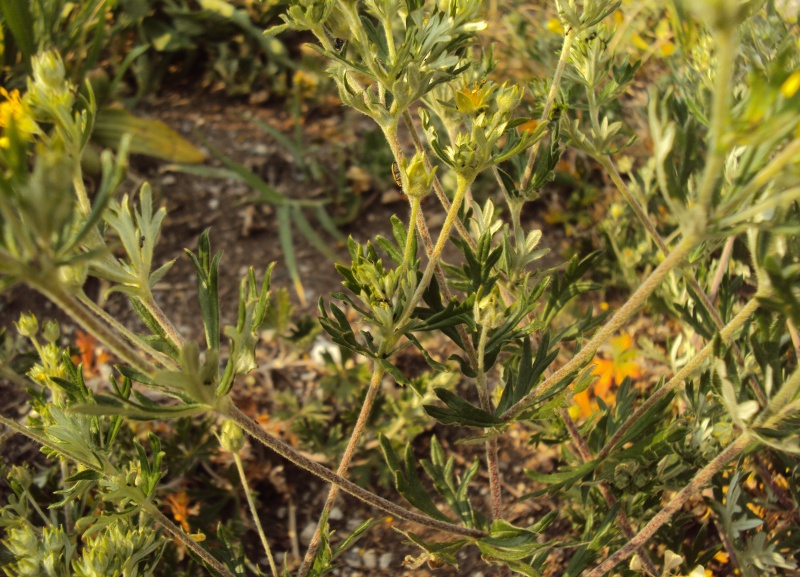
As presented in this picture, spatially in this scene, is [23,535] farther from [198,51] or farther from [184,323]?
[198,51]

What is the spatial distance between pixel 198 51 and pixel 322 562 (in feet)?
8.55

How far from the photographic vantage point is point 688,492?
3.49 ft

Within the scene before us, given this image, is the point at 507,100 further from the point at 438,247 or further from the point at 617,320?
the point at 617,320

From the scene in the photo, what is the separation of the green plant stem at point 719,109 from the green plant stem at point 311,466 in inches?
24.4

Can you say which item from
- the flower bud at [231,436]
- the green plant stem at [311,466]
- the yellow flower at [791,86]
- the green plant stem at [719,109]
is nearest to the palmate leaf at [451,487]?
the green plant stem at [311,466]

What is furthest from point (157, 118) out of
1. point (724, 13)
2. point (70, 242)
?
point (724, 13)

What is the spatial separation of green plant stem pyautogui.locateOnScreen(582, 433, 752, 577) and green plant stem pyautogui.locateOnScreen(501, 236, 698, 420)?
25cm

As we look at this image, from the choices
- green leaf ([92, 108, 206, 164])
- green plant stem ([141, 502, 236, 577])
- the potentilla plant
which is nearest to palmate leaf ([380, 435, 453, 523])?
the potentilla plant

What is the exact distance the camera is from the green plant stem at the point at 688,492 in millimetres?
989

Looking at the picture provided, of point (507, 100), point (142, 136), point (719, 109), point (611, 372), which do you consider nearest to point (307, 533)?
point (611, 372)

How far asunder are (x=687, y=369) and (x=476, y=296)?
0.32 m

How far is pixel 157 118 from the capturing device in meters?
2.90

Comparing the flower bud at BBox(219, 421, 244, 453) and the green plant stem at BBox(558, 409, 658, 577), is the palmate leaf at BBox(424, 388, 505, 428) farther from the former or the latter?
the flower bud at BBox(219, 421, 244, 453)

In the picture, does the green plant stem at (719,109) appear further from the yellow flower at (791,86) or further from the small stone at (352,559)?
Answer: the small stone at (352,559)
